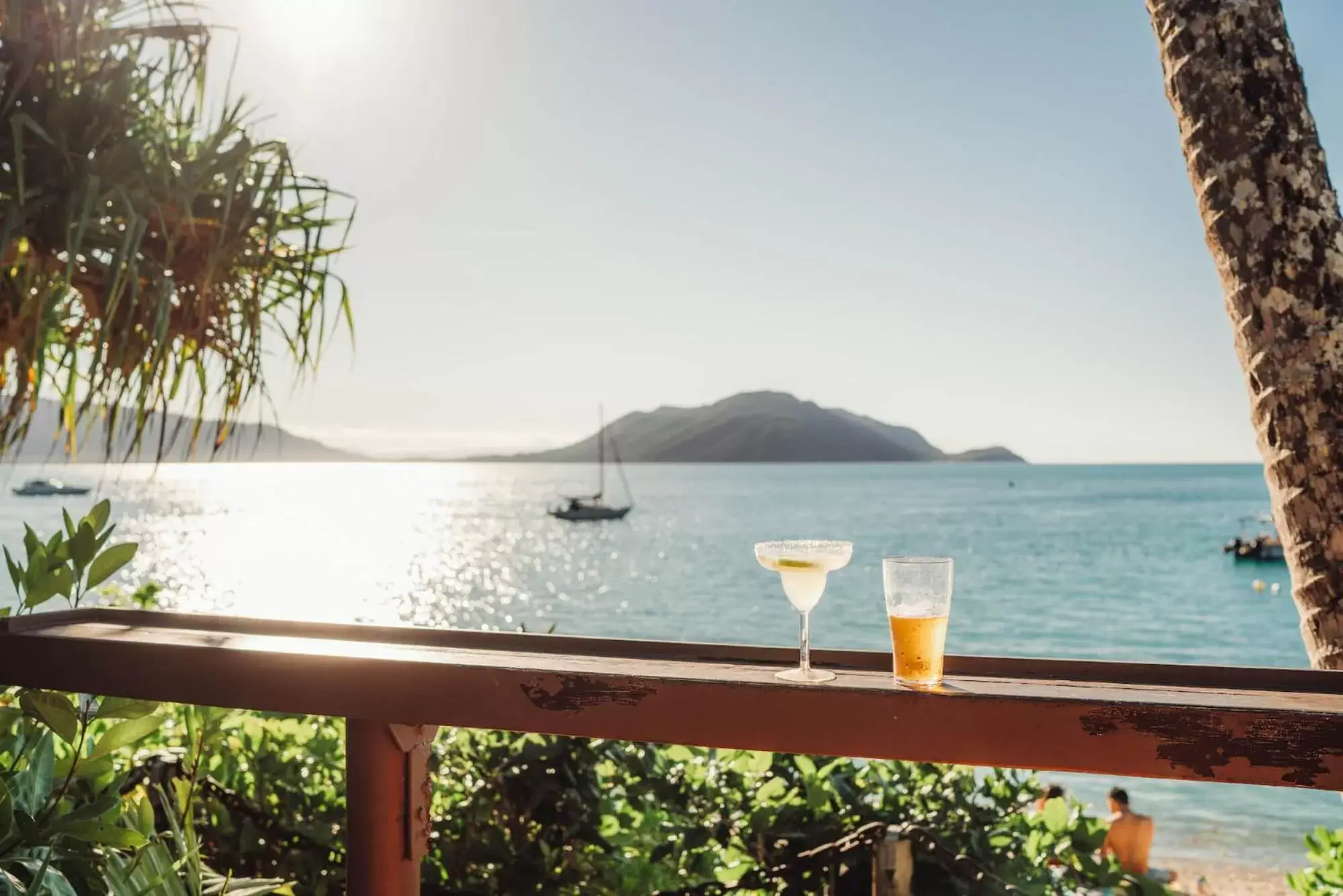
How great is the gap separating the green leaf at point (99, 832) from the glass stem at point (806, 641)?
29.4 inches

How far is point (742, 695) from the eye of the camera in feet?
3.02

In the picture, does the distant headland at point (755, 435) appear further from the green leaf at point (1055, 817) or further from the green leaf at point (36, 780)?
the green leaf at point (36, 780)

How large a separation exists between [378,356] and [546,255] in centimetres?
961

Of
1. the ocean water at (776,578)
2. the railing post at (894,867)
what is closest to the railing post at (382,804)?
the railing post at (894,867)

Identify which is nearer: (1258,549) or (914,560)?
(914,560)

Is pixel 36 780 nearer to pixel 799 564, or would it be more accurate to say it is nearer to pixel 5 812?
pixel 5 812

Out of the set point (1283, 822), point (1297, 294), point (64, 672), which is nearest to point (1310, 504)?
point (1297, 294)

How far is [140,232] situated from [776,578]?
1328 inches

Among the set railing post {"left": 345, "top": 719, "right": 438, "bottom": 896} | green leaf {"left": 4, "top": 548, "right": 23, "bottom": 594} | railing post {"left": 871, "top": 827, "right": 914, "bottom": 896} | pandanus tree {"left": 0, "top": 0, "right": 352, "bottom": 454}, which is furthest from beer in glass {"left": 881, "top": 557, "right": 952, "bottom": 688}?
pandanus tree {"left": 0, "top": 0, "right": 352, "bottom": 454}

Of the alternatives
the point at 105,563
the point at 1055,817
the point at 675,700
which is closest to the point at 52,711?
the point at 105,563

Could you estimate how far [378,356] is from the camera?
50.3m

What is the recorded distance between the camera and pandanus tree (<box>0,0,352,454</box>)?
277cm

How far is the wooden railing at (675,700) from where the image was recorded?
2.71 ft

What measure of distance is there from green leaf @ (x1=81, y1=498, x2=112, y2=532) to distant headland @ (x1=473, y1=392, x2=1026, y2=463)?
82.2 meters
